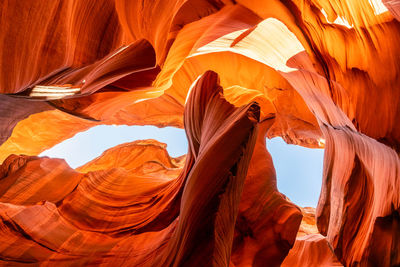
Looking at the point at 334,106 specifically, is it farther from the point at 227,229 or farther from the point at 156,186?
the point at 156,186

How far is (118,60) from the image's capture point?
3410 mm

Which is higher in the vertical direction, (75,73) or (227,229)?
(75,73)

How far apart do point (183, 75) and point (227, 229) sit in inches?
227

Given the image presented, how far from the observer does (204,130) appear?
135 inches

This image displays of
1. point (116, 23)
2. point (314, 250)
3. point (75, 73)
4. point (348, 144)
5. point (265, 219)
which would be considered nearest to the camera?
point (348, 144)

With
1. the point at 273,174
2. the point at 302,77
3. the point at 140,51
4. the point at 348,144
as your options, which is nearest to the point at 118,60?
the point at 140,51

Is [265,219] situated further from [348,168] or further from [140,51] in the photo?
[140,51]

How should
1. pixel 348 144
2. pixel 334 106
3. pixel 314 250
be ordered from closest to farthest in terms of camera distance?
pixel 348 144 < pixel 334 106 < pixel 314 250

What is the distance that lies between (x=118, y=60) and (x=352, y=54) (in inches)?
120

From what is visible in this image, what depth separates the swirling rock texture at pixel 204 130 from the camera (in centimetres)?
249

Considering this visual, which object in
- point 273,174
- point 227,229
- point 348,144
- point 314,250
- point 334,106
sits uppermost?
point 334,106

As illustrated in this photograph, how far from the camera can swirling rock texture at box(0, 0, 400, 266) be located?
8.17 ft

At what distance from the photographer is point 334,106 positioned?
136 inches

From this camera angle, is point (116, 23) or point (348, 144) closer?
point (348, 144)
